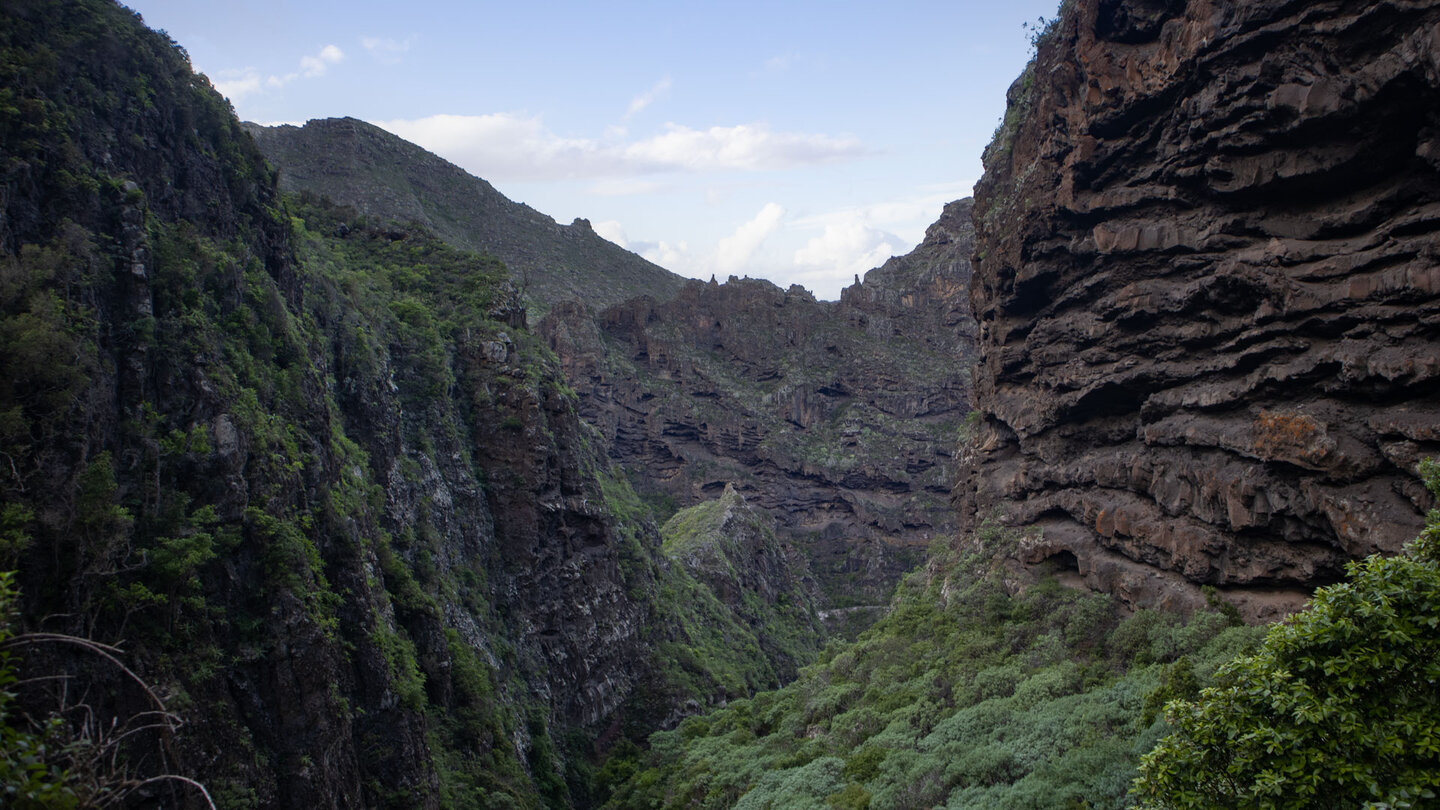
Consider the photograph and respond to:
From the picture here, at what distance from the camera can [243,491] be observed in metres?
22.2

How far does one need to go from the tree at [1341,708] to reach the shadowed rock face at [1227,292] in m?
8.49

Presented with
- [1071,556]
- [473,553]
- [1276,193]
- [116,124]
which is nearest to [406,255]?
[473,553]

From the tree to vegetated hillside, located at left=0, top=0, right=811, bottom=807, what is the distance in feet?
37.1

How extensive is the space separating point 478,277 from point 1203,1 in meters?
41.9

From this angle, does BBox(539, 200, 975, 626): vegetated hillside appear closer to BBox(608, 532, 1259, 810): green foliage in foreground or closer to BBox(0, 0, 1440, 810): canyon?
BBox(0, 0, 1440, 810): canyon

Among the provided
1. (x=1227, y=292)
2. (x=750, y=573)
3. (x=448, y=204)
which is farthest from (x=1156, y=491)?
(x=448, y=204)

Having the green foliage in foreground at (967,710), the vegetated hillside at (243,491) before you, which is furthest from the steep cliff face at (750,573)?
the green foliage in foreground at (967,710)

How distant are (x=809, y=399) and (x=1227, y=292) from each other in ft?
323

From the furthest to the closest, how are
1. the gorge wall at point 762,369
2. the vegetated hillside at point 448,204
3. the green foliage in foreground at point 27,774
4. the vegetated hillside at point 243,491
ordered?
the gorge wall at point 762,369 → the vegetated hillside at point 448,204 → the vegetated hillside at point 243,491 → the green foliage in foreground at point 27,774

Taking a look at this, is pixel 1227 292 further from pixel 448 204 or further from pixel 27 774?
pixel 448 204

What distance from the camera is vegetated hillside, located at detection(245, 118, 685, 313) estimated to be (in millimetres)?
97312

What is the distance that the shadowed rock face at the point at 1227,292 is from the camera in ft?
58.0

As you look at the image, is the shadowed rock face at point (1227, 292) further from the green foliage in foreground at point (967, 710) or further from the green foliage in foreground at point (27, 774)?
the green foliage in foreground at point (27, 774)

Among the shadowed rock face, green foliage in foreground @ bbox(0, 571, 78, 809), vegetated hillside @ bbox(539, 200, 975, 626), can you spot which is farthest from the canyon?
vegetated hillside @ bbox(539, 200, 975, 626)
